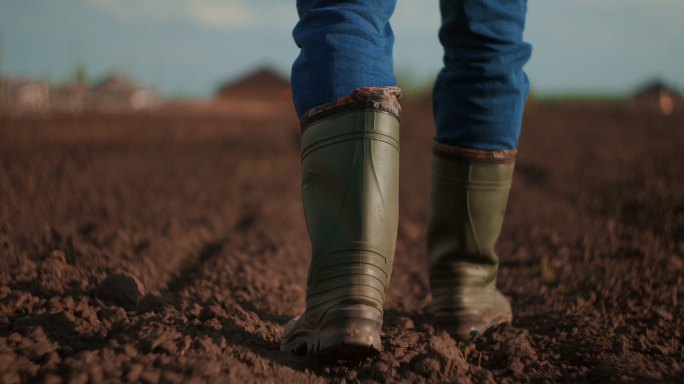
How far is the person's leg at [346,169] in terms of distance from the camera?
123cm

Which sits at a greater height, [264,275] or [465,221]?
[465,221]

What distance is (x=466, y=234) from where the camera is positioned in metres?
1.67

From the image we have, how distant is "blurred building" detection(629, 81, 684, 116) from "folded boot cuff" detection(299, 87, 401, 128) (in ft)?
25.9

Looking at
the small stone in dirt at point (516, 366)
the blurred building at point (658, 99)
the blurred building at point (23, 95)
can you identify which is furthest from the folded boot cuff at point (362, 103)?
the blurred building at point (658, 99)

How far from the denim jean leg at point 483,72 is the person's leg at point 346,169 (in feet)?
1.23

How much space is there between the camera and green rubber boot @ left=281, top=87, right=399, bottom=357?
123cm

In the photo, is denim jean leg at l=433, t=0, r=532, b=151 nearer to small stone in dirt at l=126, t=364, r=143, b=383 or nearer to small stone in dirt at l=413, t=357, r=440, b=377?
small stone in dirt at l=413, t=357, r=440, b=377

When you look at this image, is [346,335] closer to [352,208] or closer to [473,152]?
[352,208]

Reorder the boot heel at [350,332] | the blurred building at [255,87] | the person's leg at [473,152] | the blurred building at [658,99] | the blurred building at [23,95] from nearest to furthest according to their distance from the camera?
the boot heel at [350,332] → the person's leg at [473,152] → the blurred building at [23,95] → the blurred building at [658,99] → the blurred building at [255,87]

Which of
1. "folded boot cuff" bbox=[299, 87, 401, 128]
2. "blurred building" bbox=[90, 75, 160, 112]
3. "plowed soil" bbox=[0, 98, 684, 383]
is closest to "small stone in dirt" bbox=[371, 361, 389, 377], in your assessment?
"plowed soil" bbox=[0, 98, 684, 383]

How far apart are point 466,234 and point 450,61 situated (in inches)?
19.3

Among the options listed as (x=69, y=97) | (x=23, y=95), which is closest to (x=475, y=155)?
(x=23, y=95)

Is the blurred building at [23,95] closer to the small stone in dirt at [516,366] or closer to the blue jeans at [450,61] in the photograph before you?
the blue jeans at [450,61]

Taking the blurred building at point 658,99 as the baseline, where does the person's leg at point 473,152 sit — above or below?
above
